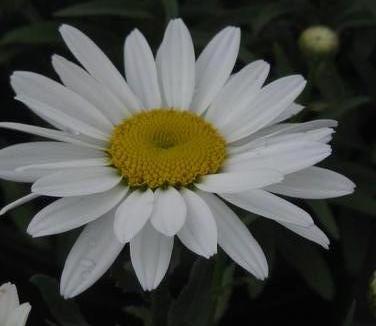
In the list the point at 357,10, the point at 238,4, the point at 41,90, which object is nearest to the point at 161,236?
the point at 41,90

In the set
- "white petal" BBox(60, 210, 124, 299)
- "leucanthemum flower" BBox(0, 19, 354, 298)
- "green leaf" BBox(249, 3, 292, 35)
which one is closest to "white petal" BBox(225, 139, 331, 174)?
"leucanthemum flower" BBox(0, 19, 354, 298)

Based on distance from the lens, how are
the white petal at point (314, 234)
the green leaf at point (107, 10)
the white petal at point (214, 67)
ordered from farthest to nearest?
the green leaf at point (107, 10) < the white petal at point (214, 67) < the white petal at point (314, 234)

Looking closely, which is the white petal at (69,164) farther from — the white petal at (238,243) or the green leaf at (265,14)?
the green leaf at (265,14)

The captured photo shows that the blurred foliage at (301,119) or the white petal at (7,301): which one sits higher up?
the white petal at (7,301)

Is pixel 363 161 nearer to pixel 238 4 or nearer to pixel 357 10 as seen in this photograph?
pixel 357 10

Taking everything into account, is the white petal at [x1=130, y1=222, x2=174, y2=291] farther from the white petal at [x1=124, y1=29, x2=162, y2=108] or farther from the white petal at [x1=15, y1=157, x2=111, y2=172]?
the white petal at [x1=124, y1=29, x2=162, y2=108]

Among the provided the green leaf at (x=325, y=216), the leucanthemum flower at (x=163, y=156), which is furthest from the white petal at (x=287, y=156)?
the green leaf at (x=325, y=216)

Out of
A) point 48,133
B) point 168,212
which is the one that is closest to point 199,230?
point 168,212
